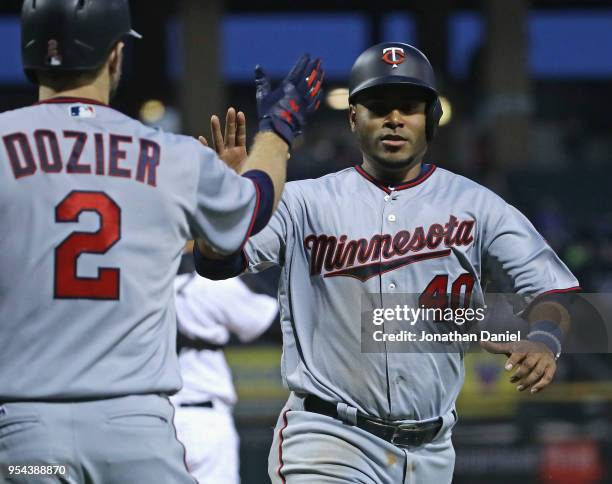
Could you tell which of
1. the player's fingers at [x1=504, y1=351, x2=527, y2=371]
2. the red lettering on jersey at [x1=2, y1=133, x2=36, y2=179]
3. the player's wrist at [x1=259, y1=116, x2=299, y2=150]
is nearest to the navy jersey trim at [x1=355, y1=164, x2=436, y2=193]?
the player's fingers at [x1=504, y1=351, x2=527, y2=371]

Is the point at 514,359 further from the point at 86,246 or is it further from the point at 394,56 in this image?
the point at 86,246

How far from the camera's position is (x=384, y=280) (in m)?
4.35

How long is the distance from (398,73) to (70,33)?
177 centimetres

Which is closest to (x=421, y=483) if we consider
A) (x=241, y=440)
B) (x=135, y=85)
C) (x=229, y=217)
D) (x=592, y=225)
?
(x=229, y=217)

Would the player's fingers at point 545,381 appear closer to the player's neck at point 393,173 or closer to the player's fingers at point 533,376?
the player's fingers at point 533,376

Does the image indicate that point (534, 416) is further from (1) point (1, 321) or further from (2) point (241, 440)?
(1) point (1, 321)

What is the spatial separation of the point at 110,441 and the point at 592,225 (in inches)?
529

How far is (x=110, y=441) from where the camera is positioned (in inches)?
115

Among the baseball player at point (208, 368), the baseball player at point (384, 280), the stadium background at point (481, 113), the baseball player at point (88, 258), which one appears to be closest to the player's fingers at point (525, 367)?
the baseball player at point (384, 280)

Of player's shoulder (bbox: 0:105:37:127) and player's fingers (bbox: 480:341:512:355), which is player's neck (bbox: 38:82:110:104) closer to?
player's shoulder (bbox: 0:105:37:127)

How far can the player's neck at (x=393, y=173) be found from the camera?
4621mm

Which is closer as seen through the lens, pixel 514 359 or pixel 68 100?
pixel 68 100

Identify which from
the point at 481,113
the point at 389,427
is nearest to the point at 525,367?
the point at 389,427

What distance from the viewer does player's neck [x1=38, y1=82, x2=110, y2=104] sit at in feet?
10.4
